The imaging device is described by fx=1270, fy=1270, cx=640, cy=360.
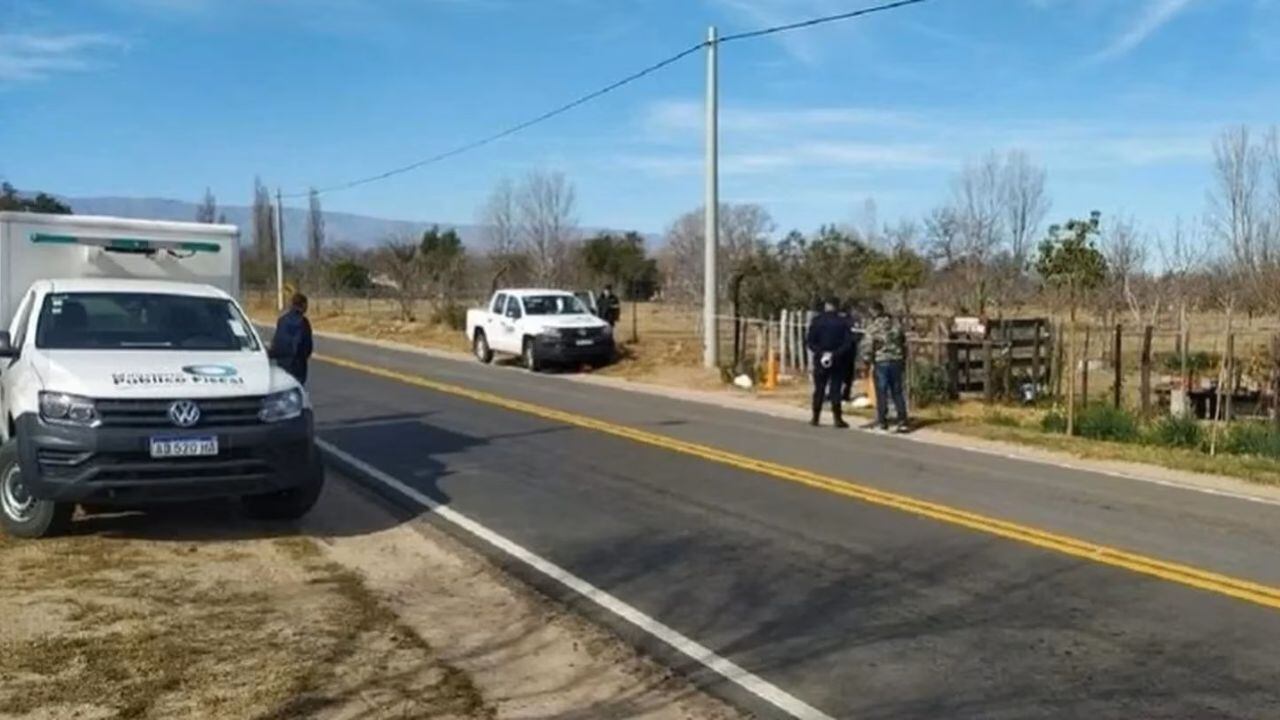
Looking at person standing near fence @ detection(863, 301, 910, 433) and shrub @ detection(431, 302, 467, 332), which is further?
shrub @ detection(431, 302, 467, 332)

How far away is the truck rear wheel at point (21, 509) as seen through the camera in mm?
8789

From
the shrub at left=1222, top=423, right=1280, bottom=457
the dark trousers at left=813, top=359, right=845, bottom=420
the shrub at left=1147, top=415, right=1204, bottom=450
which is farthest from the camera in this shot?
the dark trousers at left=813, top=359, right=845, bottom=420

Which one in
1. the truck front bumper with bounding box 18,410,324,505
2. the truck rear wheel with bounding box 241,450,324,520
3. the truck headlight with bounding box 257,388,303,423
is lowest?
the truck rear wheel with bounding box 241,450,324,520

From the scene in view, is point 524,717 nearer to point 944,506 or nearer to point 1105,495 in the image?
point 944,506

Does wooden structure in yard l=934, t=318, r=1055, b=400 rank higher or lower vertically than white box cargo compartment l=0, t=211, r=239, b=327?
lower

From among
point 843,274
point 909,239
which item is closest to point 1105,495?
point 843,274

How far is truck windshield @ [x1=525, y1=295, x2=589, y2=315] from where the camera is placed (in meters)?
31.2

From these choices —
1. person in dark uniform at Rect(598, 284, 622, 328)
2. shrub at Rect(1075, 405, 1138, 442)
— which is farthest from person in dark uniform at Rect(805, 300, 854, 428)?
person in dark uniform at Rect(598, 284, 622, 328)

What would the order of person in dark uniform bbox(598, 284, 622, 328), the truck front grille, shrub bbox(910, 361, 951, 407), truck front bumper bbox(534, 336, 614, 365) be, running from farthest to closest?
person in dark uniform bbox(598, 284, 622, 328) → truck front bumper bbox(534, 336, 614, 365) → shrub bbox(910, 361, 951, 407) → the truck front grille

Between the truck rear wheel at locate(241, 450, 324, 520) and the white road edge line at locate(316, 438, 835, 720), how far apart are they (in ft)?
3.44

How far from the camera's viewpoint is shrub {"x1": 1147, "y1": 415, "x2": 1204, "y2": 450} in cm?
1584

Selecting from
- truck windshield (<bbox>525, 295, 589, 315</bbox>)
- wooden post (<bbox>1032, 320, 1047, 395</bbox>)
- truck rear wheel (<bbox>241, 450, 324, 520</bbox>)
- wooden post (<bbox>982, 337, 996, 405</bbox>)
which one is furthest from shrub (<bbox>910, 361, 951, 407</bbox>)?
truck rear wheel (<bbox>241, 450, 324, 520</bbox>)

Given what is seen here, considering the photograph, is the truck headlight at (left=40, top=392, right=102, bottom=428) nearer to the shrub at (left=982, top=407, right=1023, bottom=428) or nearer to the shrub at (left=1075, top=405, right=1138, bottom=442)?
the shrub at (left=1075, top=405, right=1138, bottom=442)

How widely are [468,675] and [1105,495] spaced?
7503 mm
